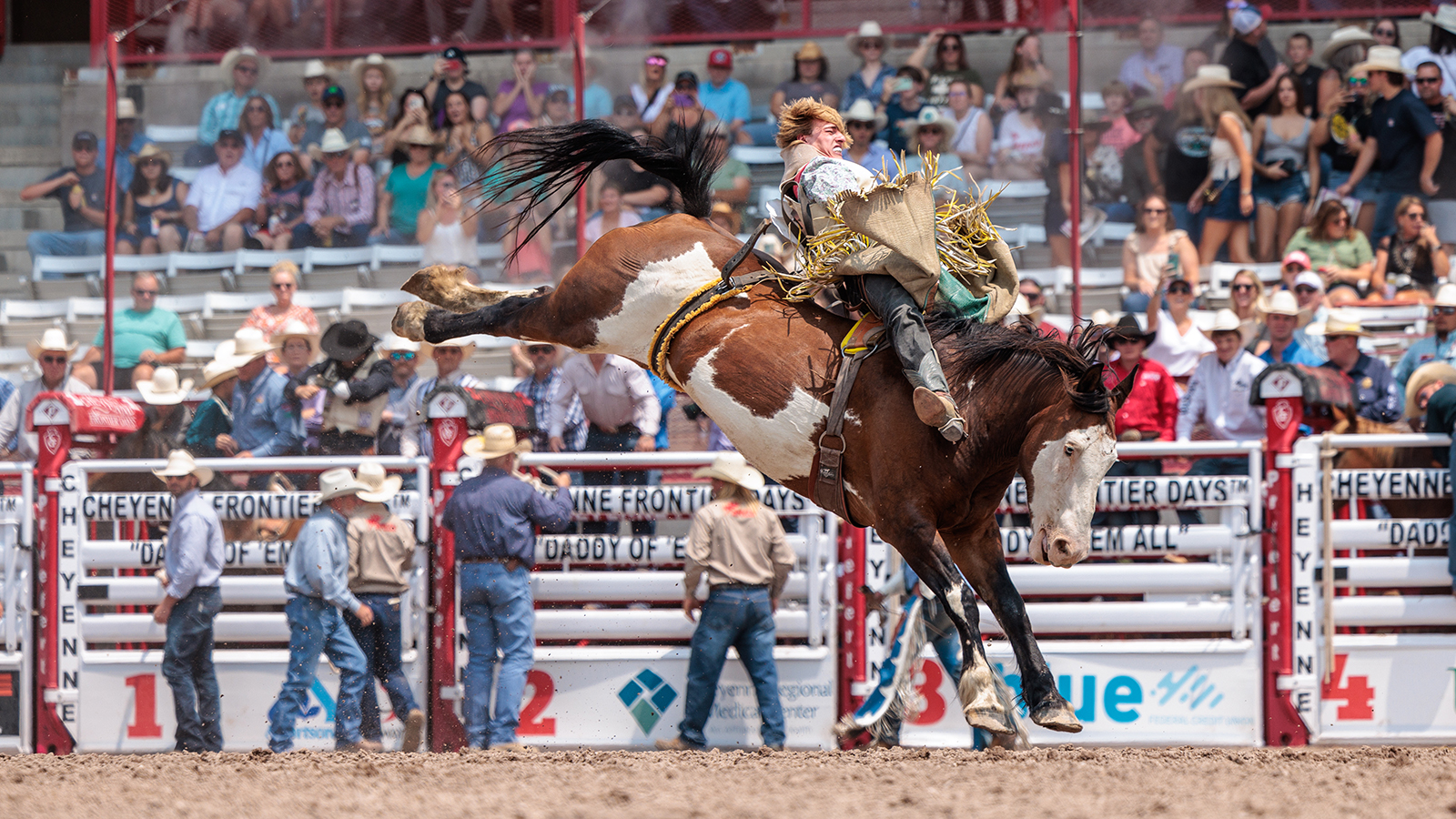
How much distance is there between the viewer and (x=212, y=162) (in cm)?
983

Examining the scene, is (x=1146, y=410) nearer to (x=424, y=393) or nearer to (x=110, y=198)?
(x=424, y=393)

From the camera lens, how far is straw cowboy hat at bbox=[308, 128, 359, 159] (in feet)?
31.9

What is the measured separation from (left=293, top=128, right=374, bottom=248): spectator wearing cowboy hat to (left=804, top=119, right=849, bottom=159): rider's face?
5.10 m

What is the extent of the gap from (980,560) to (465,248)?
5242mm

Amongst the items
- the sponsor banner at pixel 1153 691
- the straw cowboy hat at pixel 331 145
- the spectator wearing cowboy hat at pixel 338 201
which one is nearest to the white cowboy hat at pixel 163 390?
the spectator wearing cowboy hat at pixel 338 201

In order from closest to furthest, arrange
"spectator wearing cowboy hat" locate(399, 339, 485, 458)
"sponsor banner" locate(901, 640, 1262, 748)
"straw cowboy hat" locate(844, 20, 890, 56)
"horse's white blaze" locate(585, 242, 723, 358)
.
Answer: "horse's white blaze" locate(585, 242, 723, 358)
"sponsor banner" locate(901, 640, 1262, 748)
"spectator wearing cowboy hat" locate(399, 339, 485, 458)
"straw cowboy hat" locate(844, 20, 890, 56)

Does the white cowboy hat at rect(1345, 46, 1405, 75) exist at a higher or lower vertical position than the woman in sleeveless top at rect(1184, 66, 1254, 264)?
higher

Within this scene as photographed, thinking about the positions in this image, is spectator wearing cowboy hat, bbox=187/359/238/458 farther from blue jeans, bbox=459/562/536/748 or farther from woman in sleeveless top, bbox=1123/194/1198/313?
woman in sleeveless top, bbox=1123/194/1198/313

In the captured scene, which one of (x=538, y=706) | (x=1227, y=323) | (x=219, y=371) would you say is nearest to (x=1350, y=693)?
(x=1227, y=323)

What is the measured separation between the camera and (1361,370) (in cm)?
740

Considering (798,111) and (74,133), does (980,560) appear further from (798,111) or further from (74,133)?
(74,133)

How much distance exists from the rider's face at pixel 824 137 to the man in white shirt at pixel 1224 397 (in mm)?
3015

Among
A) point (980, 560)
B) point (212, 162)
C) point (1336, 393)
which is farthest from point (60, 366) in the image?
point (1336, 393)

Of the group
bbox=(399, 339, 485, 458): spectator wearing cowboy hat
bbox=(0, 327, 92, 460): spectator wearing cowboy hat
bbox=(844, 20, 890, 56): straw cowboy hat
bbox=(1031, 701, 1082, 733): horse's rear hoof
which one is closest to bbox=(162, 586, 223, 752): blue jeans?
bbox=(399, 339, 485, 458): spectator wearing cowboy hat
